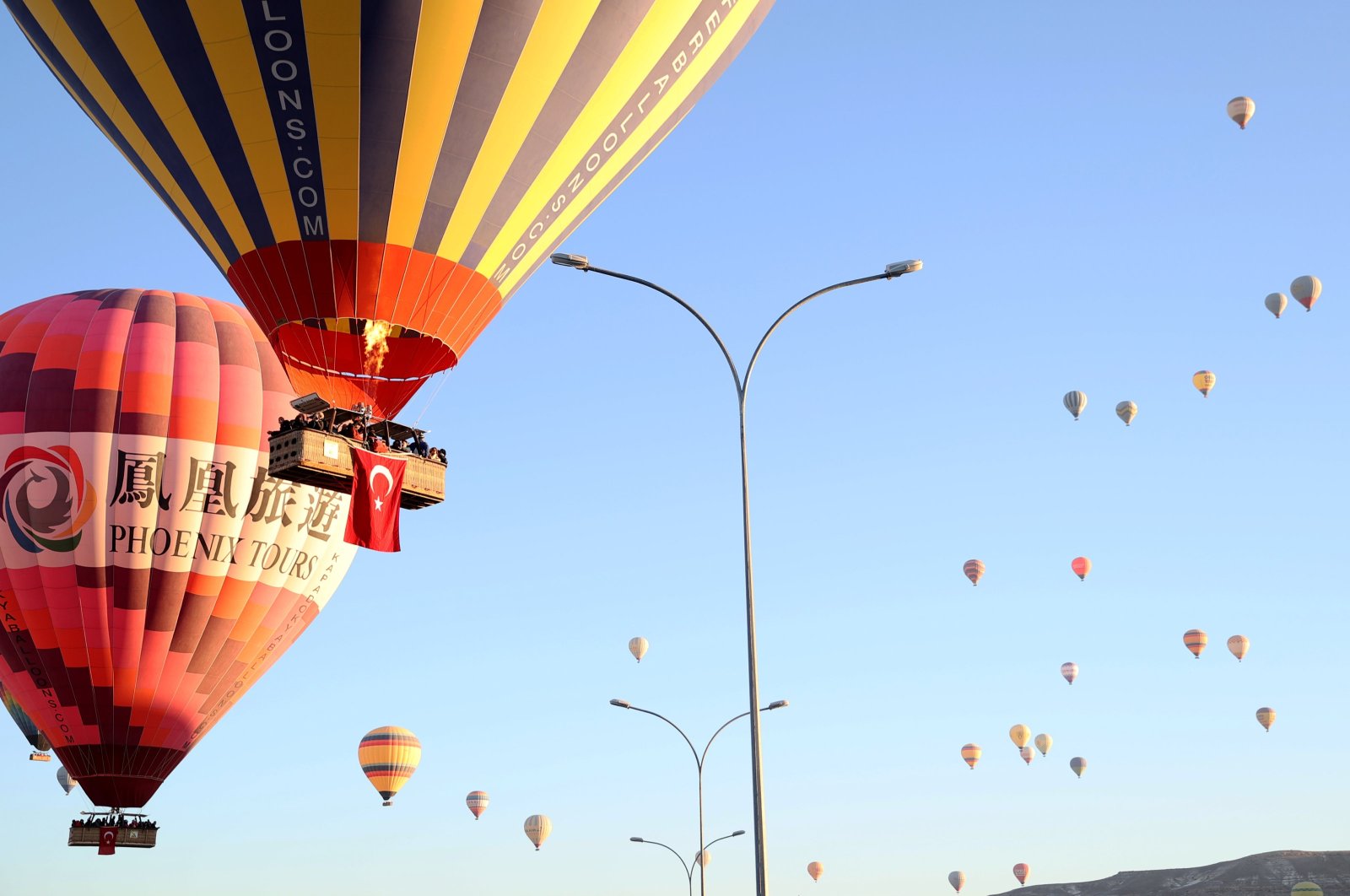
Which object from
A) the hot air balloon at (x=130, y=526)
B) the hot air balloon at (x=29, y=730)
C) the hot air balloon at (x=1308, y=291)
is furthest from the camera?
the hot air balloon at (x=1308, y=291)

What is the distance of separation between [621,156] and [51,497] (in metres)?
16.5

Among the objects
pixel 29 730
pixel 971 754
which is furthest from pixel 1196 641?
pixel 29 730

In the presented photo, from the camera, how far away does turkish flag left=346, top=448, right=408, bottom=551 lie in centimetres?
2598

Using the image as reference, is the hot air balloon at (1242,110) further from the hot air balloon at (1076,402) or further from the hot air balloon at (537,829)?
the hot air balloon at (537,829)

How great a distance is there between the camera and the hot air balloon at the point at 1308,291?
6253 cm

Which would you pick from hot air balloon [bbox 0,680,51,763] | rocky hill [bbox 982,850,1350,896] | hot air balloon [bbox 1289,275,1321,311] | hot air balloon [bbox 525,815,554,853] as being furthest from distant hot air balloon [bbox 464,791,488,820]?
rocky hill [bbox 982,850,1350,896]

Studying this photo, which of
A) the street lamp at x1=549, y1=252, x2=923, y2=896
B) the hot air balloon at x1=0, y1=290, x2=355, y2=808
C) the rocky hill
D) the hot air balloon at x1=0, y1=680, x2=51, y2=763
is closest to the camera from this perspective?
the street lamp at x1=549, y1=252, x2=923, y2=896

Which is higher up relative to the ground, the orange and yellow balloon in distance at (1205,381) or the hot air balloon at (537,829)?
the orange and yellow balloon in distance at (1205,381)

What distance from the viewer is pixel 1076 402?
6606 cm

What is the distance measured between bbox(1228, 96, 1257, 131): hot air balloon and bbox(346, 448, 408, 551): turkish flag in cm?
4829

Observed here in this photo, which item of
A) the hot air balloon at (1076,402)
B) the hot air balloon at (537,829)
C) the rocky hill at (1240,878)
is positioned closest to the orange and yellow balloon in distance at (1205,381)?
the hot air balloon at (1076,402)

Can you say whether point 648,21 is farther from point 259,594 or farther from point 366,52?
point 259,594

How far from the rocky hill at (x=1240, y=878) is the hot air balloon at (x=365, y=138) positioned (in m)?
113

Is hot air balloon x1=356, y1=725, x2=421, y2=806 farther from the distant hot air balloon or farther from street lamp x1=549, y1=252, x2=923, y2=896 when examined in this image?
street lamp x1=549, y1=252, x2=923, y2=896
